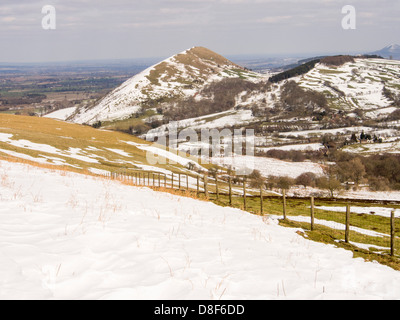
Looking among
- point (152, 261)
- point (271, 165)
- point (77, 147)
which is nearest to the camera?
point (152, 261)

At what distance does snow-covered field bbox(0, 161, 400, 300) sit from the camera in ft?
23.9

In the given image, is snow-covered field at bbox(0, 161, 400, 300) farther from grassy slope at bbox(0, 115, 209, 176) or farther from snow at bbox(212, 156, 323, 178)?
snow at bbox(212, 156, 323, 178)

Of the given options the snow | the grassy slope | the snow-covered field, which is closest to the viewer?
the snow-covered field

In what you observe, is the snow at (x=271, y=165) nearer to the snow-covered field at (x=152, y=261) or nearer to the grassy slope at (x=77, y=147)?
the grassy slope at (x=77, y=147)

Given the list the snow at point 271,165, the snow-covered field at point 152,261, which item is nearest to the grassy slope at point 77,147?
A: the snow-covered field at point 152,261

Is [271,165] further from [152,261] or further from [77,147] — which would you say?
[152,261]

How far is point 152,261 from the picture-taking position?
8906 millimetres

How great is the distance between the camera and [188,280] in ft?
26.0

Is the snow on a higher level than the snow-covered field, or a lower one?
lower

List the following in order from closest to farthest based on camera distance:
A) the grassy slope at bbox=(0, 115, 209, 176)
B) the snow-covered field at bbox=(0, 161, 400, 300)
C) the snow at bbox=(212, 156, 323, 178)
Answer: the snow-covered field at bbox=(0, 161, 400, 300), the grassy slope at bbox=(0, 115, 209, 176), the snow at bbox=(212, 156, 323, 178)

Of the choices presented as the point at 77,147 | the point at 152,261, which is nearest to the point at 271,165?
the point at 77,147

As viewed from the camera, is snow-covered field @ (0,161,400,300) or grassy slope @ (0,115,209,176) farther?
grassy slope @ (0,115,209,176)

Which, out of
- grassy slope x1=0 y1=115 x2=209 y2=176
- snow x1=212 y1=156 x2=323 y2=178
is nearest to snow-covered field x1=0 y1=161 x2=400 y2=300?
grassy slope x1=0 y1=115 x2=209 y2=176
